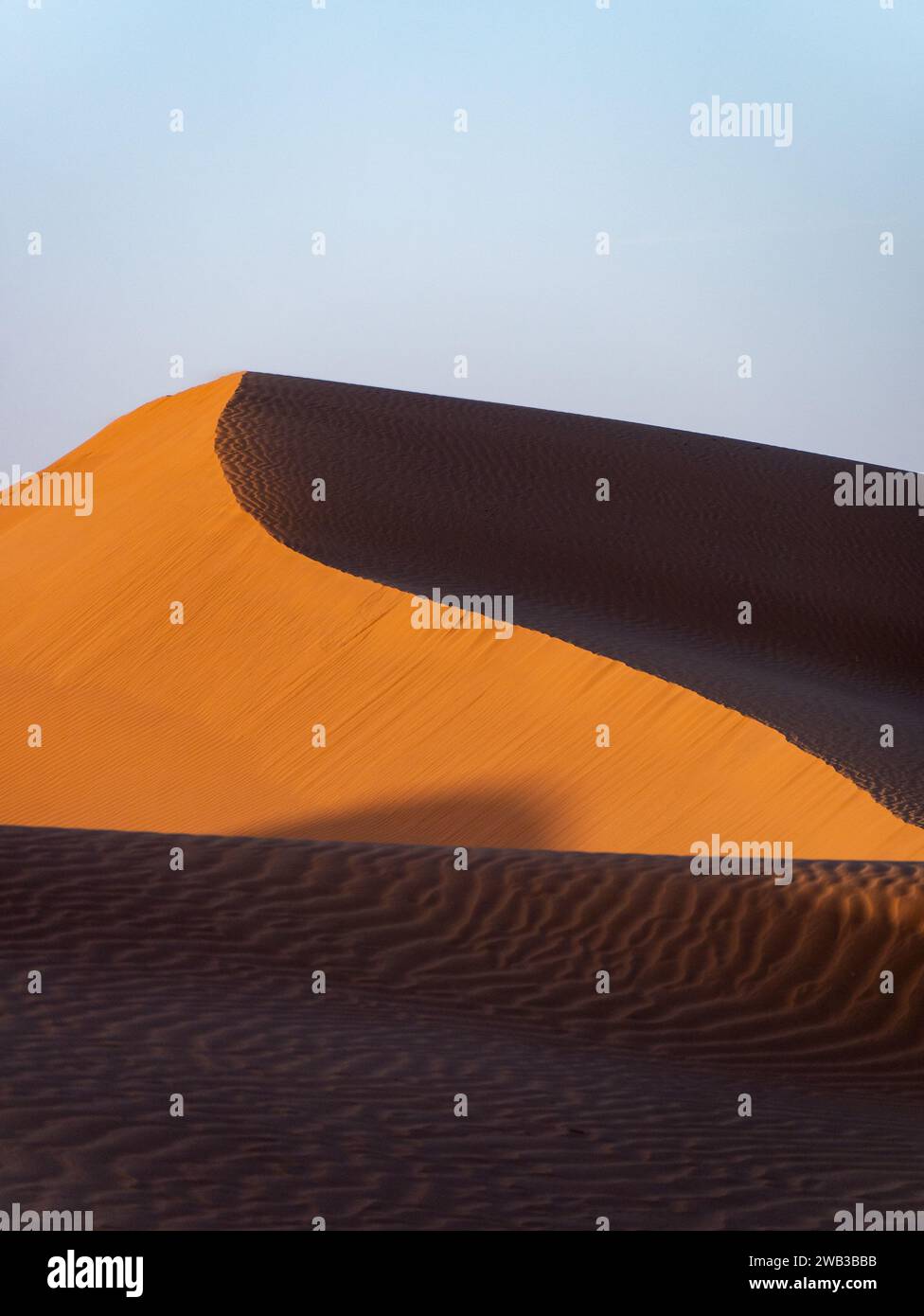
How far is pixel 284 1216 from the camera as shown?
4309 mm

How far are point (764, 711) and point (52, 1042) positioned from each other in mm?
9621

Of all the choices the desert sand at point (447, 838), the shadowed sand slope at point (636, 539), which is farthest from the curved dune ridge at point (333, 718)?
the shadowed sand slope at point (636, 539)

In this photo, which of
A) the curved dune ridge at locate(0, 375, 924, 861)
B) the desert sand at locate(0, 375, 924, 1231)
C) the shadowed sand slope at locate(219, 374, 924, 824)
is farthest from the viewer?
the shadowed sand slope at locate(219, 374, 924, 824)

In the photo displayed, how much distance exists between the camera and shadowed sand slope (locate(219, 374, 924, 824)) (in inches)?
647

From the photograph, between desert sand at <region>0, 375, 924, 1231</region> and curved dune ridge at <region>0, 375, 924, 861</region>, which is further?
curved dune ridge at <region>0, 375, 924, 861</region>

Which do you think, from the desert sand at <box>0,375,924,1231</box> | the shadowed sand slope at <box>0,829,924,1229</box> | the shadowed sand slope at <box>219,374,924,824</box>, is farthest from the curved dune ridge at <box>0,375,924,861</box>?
the shadowed sand slope at <box>0,829,924,1229</box>

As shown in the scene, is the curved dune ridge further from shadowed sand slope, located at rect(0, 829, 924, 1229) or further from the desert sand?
shadowed sand slope, located at rect(0, 829, 924, 1229)

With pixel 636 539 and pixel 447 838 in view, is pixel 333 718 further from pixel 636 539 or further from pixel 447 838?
pixel 636 539

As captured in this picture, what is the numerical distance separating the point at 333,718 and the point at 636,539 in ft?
30.1

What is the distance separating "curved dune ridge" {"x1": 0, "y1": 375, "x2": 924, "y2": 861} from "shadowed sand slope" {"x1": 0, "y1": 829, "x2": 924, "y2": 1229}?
367cm

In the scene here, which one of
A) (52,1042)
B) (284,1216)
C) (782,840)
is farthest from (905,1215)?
(782,840)

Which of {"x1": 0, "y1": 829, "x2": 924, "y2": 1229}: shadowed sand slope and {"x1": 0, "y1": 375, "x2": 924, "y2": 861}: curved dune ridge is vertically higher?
{"x1": 0, "y1": 375, "x2": 924, "y2": 861}: curved dune ridge

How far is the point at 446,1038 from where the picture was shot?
6383 mm

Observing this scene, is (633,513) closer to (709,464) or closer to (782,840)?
(709,464)
